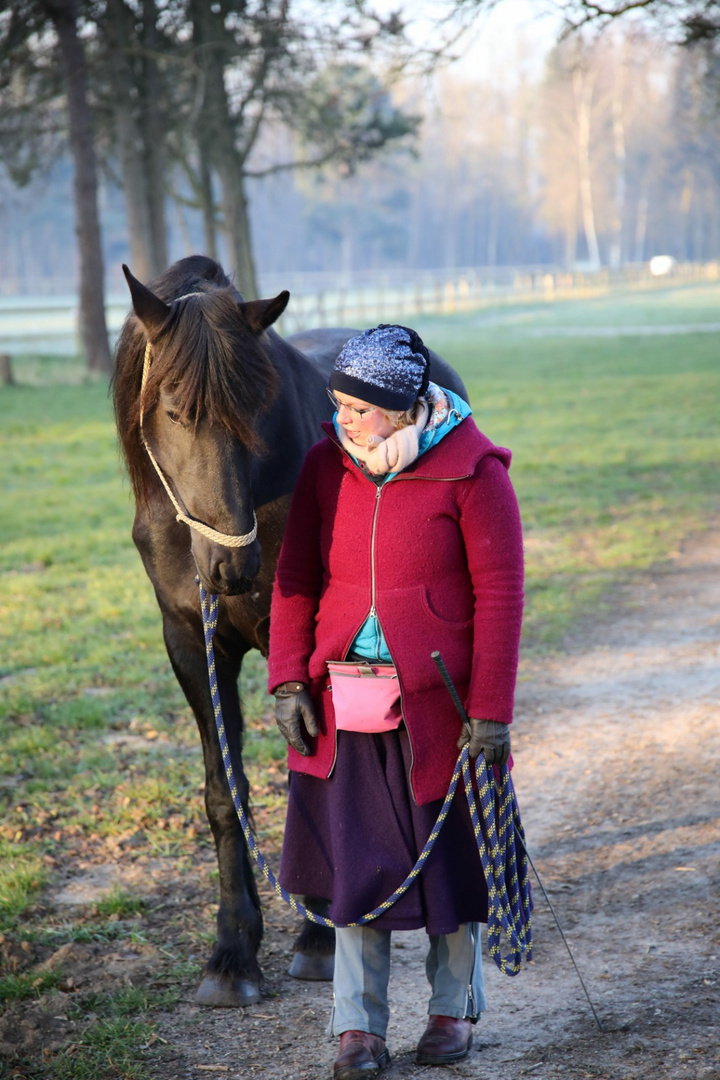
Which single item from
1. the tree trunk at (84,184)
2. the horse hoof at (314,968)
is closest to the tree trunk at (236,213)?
Answer: the tree trunk at (84,184)

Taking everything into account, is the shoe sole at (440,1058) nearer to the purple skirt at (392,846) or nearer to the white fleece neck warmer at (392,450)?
the purple skirt at (392,846)

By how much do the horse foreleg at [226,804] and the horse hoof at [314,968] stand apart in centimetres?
13

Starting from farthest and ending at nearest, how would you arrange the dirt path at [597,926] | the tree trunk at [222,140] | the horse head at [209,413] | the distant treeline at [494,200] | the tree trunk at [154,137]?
the distant treeline at [494,200]
the tree trunk at [154,137]
the tree trunk at [222,140]
the dirt path at [597,926]
the horse head at [209,413]

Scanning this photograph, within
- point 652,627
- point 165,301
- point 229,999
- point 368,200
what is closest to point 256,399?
point 165,301

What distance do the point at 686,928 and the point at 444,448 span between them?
1832mm

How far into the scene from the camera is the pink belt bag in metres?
2.60

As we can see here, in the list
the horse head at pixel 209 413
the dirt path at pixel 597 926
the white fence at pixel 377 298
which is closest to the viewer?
the horse head at pixel 209 413

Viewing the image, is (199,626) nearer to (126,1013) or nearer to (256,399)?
(256,399)

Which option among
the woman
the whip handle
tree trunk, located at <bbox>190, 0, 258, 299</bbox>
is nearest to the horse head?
the woman

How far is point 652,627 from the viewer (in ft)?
21.1

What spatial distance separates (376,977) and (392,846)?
0.38 meters

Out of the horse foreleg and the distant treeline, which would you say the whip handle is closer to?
the horse foreleg

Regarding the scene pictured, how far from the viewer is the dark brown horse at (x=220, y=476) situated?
2.65 m

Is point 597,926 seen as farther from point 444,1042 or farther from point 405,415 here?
point 405,415
